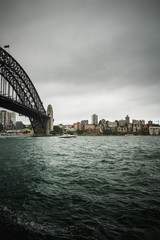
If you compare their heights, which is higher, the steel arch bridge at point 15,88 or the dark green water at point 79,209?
the steel arch bridge at point 15,88

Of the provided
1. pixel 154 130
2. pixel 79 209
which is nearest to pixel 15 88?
pixel 79 209

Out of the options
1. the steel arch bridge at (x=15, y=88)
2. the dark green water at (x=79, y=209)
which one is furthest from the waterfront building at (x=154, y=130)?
the dark green water at (x=79, y=209)

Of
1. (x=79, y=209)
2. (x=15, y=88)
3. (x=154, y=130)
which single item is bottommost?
(x=154, y=130)

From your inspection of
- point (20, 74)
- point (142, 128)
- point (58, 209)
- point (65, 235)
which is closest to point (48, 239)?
point (65, 235)

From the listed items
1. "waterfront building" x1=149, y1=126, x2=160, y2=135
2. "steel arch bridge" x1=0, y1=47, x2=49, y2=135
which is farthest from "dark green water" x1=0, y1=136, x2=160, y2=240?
"waterfront building" x1=149, y1=126, x2=160, y2=135

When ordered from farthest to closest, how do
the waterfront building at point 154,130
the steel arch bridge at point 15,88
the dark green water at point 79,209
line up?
the waterfront building at point 154,130, the steel arch bridge at point 15,88, the dark green water at point 79,209

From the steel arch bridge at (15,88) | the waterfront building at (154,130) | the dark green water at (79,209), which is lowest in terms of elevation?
the waterfront building at (154,130)

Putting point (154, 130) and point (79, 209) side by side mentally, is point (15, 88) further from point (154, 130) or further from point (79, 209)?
point (154, 130)

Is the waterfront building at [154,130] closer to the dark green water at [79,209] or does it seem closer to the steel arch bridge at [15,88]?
the steel arch bridge at [15,88]

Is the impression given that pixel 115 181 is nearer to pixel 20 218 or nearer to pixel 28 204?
pixel 28 204

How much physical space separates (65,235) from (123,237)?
1193 millimetres

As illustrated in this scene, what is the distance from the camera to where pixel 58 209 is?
13.3ft

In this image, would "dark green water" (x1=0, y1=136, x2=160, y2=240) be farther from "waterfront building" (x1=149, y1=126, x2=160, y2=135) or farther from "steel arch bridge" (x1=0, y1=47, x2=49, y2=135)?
"waterfront building" (x1=149, y1=126, x2=160, y2=135)

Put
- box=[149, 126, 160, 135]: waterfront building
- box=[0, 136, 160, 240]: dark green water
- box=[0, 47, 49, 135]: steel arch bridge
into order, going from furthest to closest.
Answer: box=[149, 126, 160, 135]: waterfront building
box=[0, 47, 49, 135]: steel arch bridge
box=[0, 136, 160, 240]: dark green water
